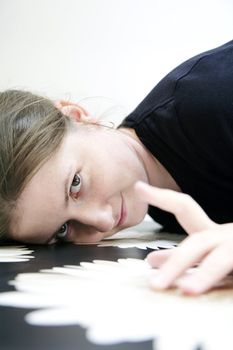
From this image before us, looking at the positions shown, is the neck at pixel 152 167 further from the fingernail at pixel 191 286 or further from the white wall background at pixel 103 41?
the white wall background at pixel 103 41

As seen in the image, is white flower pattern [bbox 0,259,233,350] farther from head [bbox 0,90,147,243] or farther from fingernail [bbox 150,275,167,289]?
head [bbox 0,90,147,243]

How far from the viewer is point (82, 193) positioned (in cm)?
71

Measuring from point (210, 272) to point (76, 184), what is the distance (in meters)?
0.42

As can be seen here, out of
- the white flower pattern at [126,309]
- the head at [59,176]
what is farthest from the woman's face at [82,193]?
the white flower pattern at [126,309]

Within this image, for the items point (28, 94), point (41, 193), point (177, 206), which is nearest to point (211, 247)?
point (177, 206)

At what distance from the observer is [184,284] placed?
0.98 ft

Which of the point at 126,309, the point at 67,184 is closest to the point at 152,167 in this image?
the point at 67,184

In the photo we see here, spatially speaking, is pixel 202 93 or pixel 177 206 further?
pixel 202 93

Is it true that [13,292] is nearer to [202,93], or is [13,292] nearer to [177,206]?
[177,206]

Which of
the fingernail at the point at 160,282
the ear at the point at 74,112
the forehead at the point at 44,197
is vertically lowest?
the forehead at the point at 44,197

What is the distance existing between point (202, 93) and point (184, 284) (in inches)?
19.4

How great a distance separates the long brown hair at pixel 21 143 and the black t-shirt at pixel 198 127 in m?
0.18

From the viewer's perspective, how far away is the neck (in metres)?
0.86

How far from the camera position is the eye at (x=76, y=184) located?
701mm
